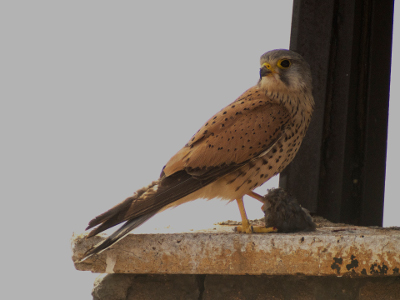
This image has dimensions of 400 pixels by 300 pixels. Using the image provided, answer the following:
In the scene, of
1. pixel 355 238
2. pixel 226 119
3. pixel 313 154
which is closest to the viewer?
pixel 355 238

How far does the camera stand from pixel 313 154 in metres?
3.99

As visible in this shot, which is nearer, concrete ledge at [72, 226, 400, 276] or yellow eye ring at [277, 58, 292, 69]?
concrete ledge at [72, 226, 400, 276]

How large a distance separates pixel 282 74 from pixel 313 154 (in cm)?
79

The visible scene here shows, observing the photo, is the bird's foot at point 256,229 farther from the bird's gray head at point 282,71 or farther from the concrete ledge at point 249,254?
the bird's gray head at point 282,71

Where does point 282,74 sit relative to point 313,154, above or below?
above

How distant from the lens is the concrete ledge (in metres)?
2.69

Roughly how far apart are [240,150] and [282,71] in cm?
58

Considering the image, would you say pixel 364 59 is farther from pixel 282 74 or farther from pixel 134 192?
pixel 134 192

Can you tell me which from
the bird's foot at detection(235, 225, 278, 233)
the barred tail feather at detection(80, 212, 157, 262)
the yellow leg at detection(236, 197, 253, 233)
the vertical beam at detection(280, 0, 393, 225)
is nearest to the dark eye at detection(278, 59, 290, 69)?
the vertical beam at detection(280, 0, 393, 225)

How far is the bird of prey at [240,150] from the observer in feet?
9.80

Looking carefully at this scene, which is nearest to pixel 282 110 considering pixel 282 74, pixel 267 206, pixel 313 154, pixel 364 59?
pixel 282 74

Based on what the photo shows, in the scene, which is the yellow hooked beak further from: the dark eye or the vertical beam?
the vertical beam

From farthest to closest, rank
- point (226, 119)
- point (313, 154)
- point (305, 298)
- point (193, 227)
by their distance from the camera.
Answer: point (313, 154) → point (193, 227) → point (226, 119) → point (305, 298)

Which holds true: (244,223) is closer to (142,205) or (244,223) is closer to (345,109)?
(142,205)
